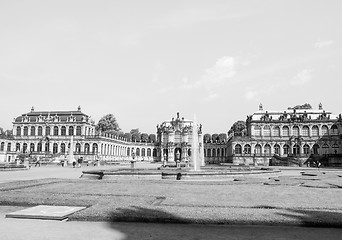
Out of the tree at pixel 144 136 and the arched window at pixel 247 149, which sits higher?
the tree at pixel 144 136

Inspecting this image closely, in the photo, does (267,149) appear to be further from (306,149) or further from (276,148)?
(306,149)

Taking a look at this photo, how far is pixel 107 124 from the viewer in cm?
12631

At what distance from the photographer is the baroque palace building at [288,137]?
276ft

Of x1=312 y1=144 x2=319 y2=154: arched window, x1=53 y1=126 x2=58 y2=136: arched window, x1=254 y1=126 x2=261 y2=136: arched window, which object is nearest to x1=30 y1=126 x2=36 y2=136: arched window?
x1=53 y1=126 x2=58 y2=136: arched window

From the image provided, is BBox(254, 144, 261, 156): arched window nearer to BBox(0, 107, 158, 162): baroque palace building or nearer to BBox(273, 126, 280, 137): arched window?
BBox(273, 126, 280, 137): arched window

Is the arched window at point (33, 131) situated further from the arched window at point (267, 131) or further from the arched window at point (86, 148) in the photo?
the arched window at point (267, 131)

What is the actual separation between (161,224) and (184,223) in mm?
689

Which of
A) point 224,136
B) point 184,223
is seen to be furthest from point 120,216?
point 224,136

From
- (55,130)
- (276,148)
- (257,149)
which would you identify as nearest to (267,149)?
(276,148)

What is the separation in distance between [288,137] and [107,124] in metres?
69.7

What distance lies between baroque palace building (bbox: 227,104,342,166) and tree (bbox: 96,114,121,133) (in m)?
56.1

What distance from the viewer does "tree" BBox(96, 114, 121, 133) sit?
125m

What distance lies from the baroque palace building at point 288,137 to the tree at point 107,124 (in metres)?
56.1

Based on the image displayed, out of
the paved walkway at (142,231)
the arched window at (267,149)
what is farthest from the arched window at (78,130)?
the paved walkway at (142,231)
